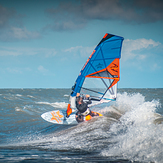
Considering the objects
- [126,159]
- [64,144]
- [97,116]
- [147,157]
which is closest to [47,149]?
[64,144]

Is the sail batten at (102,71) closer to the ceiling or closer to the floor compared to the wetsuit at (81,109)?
closer to the ceiling

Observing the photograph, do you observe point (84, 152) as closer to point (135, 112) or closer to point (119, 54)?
point (135, 112)

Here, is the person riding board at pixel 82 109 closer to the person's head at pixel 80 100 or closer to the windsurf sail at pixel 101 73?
the person's head at pixel 80 100

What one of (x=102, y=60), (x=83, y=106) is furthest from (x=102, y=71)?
(x=83, y=106)

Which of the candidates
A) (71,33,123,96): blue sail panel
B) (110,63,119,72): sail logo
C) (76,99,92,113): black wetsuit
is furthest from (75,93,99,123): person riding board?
(110,63,119,72): sail logo

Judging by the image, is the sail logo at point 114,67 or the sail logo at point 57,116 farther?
the sail logo at point 57,116

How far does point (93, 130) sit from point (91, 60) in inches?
101

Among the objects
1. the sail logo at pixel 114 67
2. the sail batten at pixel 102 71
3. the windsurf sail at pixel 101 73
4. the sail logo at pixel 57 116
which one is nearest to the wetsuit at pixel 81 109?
the windsurf sail at pixel 101 73

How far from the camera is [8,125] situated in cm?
762

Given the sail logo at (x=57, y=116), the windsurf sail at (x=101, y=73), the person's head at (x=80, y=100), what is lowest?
the sail logo at (x=57, y=116)

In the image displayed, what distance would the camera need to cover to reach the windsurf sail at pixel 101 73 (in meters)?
6.76

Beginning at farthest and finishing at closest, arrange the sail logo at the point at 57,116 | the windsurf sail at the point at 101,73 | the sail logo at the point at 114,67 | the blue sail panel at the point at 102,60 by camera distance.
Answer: the sail logo at the point at 57,116 < the sail logo at the point at 114,67 < the windsurf sail at the point at 101,73 < the blue sail panel at the point at 102,60

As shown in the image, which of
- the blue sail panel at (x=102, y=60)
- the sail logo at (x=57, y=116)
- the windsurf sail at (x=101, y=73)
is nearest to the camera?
the blue sail panel at (x=102, y=60)

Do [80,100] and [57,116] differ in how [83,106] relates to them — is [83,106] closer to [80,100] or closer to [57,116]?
[80,100]
